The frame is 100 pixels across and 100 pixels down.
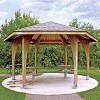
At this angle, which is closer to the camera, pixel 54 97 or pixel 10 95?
pixel 54 97

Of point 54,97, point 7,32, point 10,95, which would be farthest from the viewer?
point 7,32

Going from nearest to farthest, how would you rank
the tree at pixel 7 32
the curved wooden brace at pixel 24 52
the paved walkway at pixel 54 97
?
the paved walkway at pixel 54 97 < the curved wooden brace at pixel 24 52 < the tree at pixel 7 32

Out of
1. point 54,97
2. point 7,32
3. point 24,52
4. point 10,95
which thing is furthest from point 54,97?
point 7,32

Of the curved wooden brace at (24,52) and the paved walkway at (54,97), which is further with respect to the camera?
the curved wooden brace at (24,52)

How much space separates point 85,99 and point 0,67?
504 inches

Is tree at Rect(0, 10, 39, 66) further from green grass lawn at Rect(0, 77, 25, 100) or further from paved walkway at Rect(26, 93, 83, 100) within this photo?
paved walkway at Rect(26, 93, 83, 100)

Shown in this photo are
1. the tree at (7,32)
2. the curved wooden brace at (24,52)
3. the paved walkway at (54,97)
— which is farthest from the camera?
the tree at (7,32)

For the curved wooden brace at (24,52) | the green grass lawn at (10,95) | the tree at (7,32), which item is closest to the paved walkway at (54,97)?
the green grass lawn at (10,95)

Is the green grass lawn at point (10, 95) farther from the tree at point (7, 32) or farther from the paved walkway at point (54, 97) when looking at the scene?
the tree at point (7, 32)

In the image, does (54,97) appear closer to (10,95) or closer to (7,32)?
(10,95)

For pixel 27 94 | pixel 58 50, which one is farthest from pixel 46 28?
pixel 58 50

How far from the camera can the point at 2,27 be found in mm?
22094

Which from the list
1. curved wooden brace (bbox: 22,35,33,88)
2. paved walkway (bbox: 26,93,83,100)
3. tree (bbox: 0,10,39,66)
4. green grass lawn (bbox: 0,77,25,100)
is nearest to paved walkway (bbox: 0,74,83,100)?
paved walkway (bbox: 26,93,83,100)

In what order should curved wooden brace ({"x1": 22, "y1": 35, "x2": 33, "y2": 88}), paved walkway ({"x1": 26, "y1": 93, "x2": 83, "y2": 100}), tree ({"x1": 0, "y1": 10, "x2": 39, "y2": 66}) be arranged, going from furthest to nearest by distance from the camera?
1. tree ({"x1": 0, "y1": 10, "x2": 39, "y2": 66})
2. curved wooden brace ({"x1": 22, "y1": 35, "x2": 33, "y2": 88})
3. paved walkway ({"x1": 26, "y1": 93, "x2": 83, "y2": 100})
